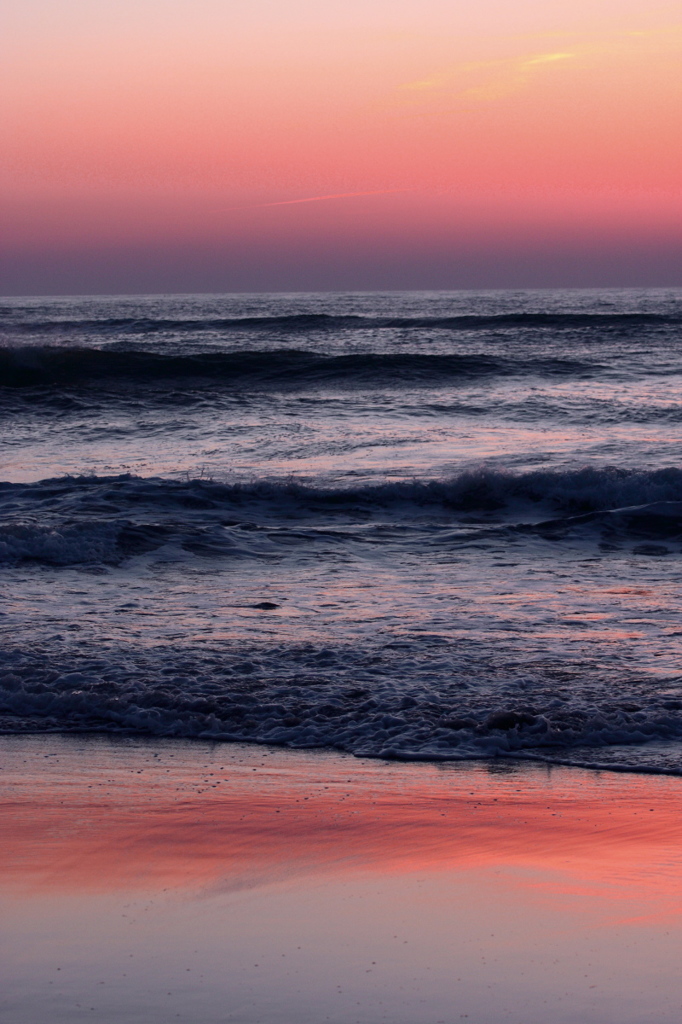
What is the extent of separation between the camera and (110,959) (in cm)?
244

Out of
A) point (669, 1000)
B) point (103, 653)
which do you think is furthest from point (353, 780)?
point (103, 653)

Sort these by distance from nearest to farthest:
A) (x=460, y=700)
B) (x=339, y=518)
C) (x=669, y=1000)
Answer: (x=669, y=1000) < (x=460, y=700) < (x=339, y=518)

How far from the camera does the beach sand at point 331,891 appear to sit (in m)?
2.27

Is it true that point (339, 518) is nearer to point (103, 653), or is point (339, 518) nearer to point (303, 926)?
point (103, 653)

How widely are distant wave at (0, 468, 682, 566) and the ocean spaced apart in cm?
4

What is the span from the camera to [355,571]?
289 inches

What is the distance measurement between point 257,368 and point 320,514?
13.6m

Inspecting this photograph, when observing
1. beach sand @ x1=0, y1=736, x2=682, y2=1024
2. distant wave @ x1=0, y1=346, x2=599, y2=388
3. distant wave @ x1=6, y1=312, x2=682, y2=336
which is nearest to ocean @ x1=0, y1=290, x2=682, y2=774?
beach sand @ x1=0, y1=736, x2=682, y2=1024

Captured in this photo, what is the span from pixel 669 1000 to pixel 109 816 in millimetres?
1975

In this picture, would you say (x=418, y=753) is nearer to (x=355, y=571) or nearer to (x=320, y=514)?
(x=355, y=571)

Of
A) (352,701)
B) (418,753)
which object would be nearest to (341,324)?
(352,701)

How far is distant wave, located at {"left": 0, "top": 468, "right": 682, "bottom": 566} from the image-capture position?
26.6ft

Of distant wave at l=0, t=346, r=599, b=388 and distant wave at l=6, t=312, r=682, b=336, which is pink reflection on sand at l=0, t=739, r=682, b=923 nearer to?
distant wave at l=0, t=346, r=599, b=388

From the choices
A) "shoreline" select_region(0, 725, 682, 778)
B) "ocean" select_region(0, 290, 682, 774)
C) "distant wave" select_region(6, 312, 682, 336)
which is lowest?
"shoreline" select_region(0, 725, 682, 778)
